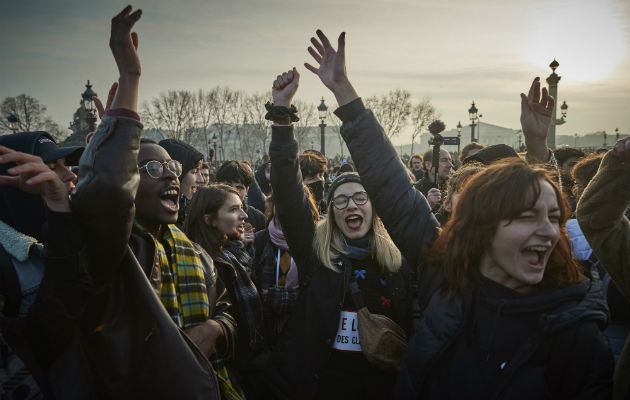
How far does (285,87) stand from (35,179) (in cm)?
154

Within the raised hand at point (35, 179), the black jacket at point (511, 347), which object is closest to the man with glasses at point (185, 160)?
the raised hand at point (35, 179)

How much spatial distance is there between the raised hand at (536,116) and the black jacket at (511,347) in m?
1.33

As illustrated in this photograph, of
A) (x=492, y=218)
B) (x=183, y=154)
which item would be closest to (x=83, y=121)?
(x=183, y=154)

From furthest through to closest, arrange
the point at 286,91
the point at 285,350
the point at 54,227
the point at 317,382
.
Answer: the point at 286,91 < the point at 285,350 < the point at 317,382 < the point at 54,227

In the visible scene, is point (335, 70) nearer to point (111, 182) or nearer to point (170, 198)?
point (170, 198)

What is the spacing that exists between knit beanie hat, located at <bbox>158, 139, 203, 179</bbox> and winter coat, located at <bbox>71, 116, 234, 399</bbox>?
6.69 feet

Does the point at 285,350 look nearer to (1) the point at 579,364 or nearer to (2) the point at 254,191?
(1) the point at 579,364

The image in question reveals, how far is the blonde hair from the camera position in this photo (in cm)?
231

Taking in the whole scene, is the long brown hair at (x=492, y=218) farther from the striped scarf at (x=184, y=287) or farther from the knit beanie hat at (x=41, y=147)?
the knit beanie hat at (x=41, y=147)

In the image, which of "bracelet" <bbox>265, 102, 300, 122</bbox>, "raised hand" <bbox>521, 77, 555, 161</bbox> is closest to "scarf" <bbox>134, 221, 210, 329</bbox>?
"bracelet" <bbox>265, 102, 300, 122</bbox>

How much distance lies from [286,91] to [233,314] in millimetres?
1444

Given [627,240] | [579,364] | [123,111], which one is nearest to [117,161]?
[123,111]

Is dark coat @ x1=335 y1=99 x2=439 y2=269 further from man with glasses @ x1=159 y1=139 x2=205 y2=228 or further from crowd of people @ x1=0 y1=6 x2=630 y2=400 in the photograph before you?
man with glasses @ x1=159 y1=139 x2=205 y2=228

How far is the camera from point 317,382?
2074 millimetres
